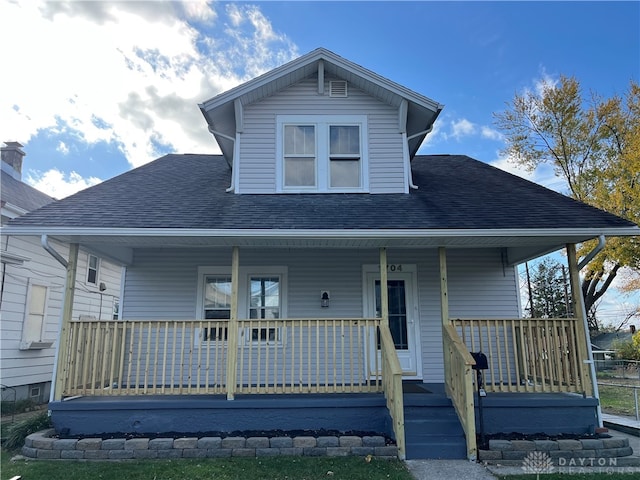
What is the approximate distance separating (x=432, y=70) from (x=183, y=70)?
779 cm

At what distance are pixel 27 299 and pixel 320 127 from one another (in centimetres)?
775

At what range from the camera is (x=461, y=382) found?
571 cm

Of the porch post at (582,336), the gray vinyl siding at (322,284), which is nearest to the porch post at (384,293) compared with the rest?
the gray vinyl siding at (322,284)

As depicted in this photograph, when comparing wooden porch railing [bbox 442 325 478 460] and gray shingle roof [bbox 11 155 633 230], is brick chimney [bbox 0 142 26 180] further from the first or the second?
wooden porch railing [bbox 442 325 478 460]

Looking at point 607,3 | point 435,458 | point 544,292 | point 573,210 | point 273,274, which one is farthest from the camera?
point 544,292

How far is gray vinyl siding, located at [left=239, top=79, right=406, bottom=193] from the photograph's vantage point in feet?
25.8

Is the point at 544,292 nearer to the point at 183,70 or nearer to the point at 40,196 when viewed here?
the point at 183,70

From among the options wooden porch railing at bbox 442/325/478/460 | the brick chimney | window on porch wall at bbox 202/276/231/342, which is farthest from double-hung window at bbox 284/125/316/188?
the brick chimney

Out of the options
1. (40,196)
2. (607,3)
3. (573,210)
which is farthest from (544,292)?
(40,196)

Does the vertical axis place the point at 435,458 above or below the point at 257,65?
below

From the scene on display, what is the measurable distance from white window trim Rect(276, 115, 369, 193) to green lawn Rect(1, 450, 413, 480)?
4.53 metres

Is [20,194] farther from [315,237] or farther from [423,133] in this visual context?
[423,133]

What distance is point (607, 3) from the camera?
1434 cm

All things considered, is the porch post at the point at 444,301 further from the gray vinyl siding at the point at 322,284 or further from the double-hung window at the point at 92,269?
the double-hung window at the point at 92,269
